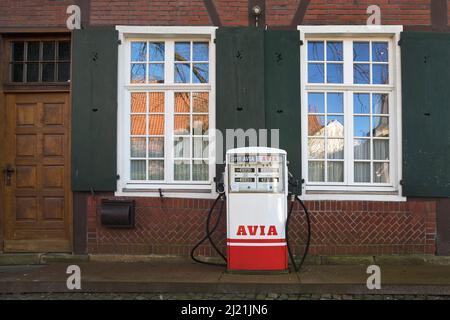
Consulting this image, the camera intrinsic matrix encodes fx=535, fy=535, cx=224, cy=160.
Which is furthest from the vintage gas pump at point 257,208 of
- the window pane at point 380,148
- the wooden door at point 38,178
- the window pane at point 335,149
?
the wooden door at point 38,178

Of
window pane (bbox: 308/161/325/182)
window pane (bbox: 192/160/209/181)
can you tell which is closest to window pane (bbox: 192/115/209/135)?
window pane (bbox: 192/160/209/181)

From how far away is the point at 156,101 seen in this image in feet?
25.4

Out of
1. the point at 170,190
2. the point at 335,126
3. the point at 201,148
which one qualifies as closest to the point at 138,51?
the point at 201,148

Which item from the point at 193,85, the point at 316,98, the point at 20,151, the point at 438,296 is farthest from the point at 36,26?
the point at 438,296

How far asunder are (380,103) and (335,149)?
0.93m

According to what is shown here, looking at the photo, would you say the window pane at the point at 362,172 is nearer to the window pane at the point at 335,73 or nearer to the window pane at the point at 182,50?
the window pane at the point at 335,73

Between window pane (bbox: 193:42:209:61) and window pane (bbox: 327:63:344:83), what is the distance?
176cm

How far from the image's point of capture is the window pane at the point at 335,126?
767 centimetres

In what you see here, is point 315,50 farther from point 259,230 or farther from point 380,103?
point 259,230

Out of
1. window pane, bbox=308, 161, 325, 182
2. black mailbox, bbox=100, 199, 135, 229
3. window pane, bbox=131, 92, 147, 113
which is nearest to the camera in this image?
black mailbox, bbox=100, 199, 135, 229

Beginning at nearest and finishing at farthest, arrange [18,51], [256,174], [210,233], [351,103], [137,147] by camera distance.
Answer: [256,174], [210,233], [351,103], [137,147], [18,51]

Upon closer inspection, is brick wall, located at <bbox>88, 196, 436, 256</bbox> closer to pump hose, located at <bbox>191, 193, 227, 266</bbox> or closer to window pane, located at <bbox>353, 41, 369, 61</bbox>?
pump hose, located at <bbox>191, 193, 227, 266</bbox>

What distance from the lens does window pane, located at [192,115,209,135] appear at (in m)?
7.73

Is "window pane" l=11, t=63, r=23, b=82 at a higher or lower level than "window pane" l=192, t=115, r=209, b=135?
higher
